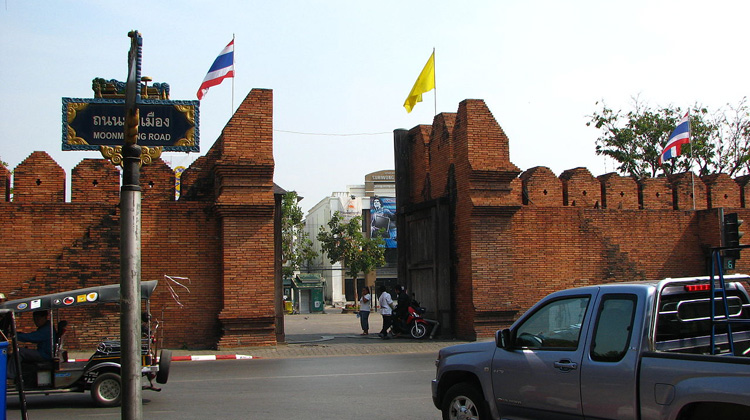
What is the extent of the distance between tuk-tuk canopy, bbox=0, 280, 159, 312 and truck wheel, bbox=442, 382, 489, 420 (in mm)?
5276

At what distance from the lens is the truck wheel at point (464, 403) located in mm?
7277

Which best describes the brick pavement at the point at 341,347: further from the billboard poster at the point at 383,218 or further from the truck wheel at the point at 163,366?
the billboard poster at the point at 383,218

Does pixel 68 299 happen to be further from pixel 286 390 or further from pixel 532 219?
pixel 532 219

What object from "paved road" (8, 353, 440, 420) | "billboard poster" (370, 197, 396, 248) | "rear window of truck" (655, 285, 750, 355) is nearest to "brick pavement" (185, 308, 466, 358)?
"paved road" (8, 353, 440, 420)

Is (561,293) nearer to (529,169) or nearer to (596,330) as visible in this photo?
(596,330)

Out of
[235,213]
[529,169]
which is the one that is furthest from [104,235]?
[529,169]

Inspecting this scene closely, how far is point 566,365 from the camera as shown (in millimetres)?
6371

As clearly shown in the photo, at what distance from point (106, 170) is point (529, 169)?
450 inches

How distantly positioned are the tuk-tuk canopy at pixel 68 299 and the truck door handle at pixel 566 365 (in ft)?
21.6

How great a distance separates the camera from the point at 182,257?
17.6 m

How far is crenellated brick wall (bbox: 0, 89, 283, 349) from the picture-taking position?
1673 centimetres

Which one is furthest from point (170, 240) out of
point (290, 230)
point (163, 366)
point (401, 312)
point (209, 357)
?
point (290, 230)

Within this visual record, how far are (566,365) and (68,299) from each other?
7312 mm

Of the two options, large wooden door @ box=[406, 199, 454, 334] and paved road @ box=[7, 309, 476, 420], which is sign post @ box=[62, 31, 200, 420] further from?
large wooden door @ box=[406, 199, 454, 334]
